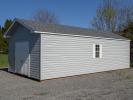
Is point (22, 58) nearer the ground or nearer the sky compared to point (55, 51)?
nearer the ground

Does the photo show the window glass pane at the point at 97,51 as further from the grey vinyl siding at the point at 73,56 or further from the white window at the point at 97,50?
the grey vinyl siding at the point at 73,56

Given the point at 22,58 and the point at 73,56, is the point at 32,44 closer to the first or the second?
the point at 22,58

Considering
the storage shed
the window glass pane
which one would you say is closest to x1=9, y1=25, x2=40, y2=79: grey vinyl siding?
the storage shed

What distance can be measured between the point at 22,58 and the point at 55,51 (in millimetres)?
2807

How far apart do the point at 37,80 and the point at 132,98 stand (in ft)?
21.1

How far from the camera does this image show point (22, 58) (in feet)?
48.2

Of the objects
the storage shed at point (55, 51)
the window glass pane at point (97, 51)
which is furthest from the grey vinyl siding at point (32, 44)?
the window glass pane at point (97, 51)

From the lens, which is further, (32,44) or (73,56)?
(73,56)

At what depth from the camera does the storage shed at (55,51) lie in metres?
12.8

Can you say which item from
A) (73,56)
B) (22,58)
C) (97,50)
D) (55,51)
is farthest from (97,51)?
(22,58)

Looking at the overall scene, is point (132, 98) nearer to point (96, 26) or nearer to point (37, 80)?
point (37, 80)

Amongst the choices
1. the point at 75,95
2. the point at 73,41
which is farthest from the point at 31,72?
the point at 75,95

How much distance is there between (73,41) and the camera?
1438 centimetres

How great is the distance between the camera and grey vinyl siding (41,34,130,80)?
1287 centimetres
